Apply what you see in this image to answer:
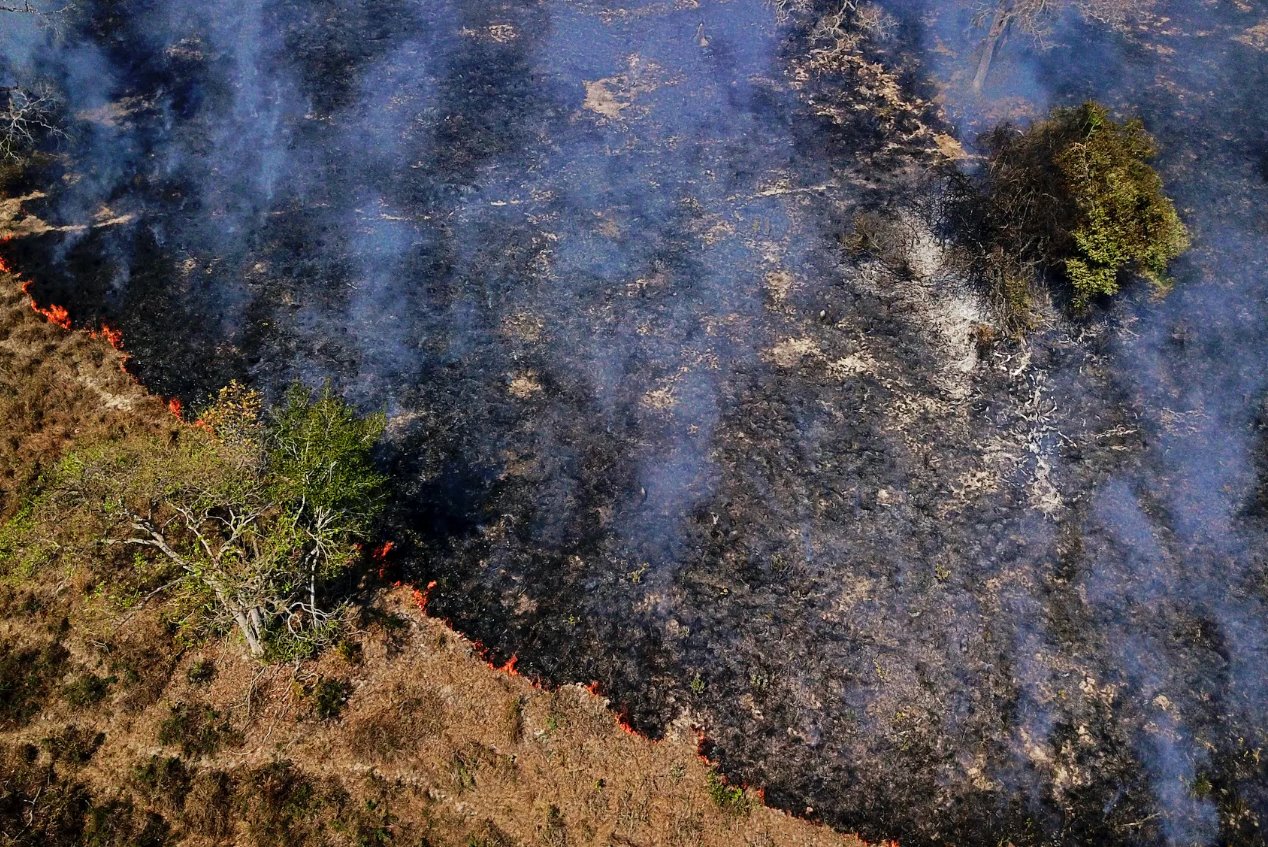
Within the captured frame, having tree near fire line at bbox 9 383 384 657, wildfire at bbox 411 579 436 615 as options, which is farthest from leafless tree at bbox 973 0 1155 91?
wildfire at bbox 411 579 436 615

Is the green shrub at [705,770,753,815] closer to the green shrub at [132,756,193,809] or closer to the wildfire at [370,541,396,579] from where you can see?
the wildfire at [370,541,396,579]

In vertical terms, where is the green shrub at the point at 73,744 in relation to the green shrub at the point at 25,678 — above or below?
below

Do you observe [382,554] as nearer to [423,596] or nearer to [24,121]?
[423,596]

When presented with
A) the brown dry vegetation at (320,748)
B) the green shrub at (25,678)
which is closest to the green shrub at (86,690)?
the brown dry vegetation at (320,748)

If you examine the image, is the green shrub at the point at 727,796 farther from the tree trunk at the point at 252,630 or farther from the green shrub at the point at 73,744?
the green shrub at the point at 73,744

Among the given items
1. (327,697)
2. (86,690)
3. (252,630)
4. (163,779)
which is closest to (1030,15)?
(327,697)

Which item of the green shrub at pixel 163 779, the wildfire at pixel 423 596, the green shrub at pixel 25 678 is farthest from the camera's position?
the wildfire at pixel 423 596
